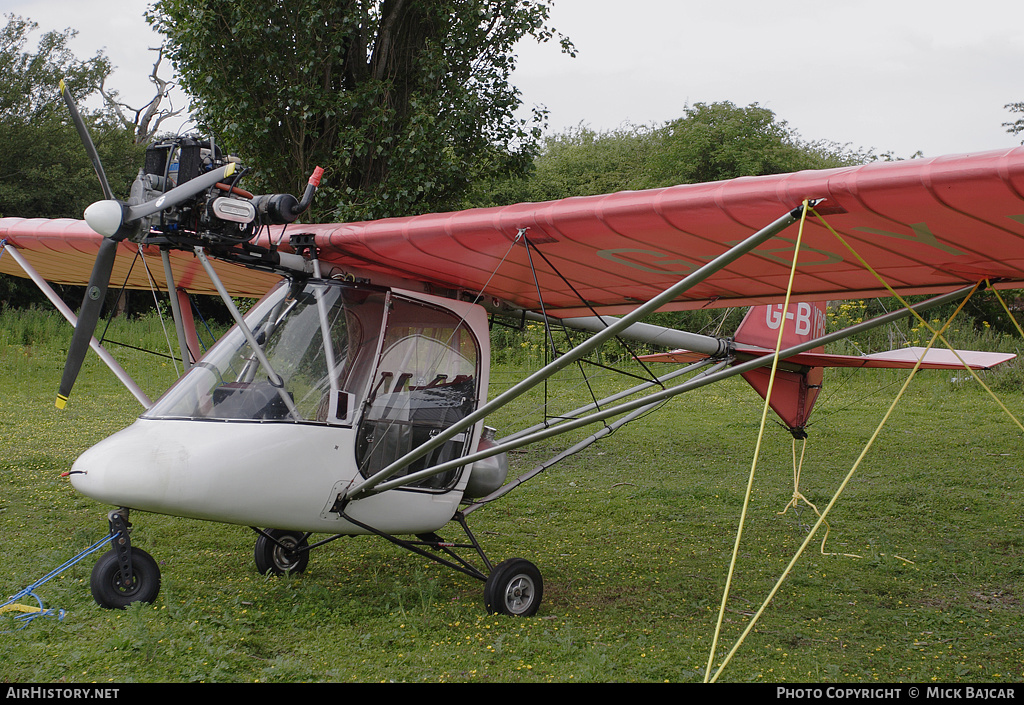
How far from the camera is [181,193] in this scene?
167 inches

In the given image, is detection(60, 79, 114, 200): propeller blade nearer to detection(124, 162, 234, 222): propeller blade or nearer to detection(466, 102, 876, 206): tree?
detection(124, 162, 234, 222): propeller blade

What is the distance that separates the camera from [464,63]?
432 inches

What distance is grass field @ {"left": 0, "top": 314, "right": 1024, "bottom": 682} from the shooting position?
398cm

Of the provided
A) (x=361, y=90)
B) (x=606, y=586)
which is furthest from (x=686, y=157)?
(x=606, y=586)

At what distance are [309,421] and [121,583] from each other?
1348mm

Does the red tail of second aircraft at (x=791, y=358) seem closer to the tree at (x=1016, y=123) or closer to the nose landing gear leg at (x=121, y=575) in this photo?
the nose landing gear leg at (x=121, y=575)

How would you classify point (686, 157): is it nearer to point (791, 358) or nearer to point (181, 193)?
point (791, 358)

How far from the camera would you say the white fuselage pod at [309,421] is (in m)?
4.12

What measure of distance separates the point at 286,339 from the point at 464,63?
7436 millimetres

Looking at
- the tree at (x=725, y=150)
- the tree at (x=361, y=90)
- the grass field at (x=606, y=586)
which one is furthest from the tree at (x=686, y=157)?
the grass field at (x=606, y=586)

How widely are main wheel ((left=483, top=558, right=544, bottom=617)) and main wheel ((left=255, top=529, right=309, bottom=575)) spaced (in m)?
A: 1.49

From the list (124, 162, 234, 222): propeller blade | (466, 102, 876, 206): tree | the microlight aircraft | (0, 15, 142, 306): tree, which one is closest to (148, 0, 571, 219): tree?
the microlight aircraft

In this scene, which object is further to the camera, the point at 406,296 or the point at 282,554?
the point at 282,554
